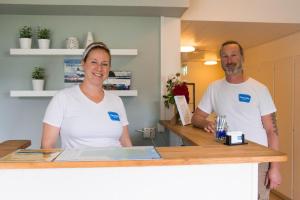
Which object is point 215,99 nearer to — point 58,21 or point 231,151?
point 231,151

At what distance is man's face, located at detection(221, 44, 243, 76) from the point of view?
6.66ft

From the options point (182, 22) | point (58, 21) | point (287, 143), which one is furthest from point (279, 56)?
point (58, 21)

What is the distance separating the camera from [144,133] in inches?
118

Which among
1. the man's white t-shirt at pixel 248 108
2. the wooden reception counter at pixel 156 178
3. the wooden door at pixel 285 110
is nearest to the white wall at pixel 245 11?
the wooden door at pixel 285 110

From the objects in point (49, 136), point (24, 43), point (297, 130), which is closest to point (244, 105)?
point (49, 136)

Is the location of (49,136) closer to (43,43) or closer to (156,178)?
(156,178)

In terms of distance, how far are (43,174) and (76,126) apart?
442mm

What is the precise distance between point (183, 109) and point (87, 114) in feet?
3.77

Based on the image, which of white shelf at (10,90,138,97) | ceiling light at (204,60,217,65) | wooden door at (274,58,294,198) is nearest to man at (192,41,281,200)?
white shelf at (10,90,138,97)

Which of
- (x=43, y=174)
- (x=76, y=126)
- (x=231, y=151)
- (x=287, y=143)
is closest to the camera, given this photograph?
(x=43, y=174)

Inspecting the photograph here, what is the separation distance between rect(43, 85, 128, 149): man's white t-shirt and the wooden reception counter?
1.41ft

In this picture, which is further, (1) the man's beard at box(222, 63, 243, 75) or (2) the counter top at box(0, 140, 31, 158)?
(1) the man's beard at box(222, 63, 243, 75)

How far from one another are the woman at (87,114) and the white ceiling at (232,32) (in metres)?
1.77

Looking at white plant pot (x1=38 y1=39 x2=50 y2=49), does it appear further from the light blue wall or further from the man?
the man
